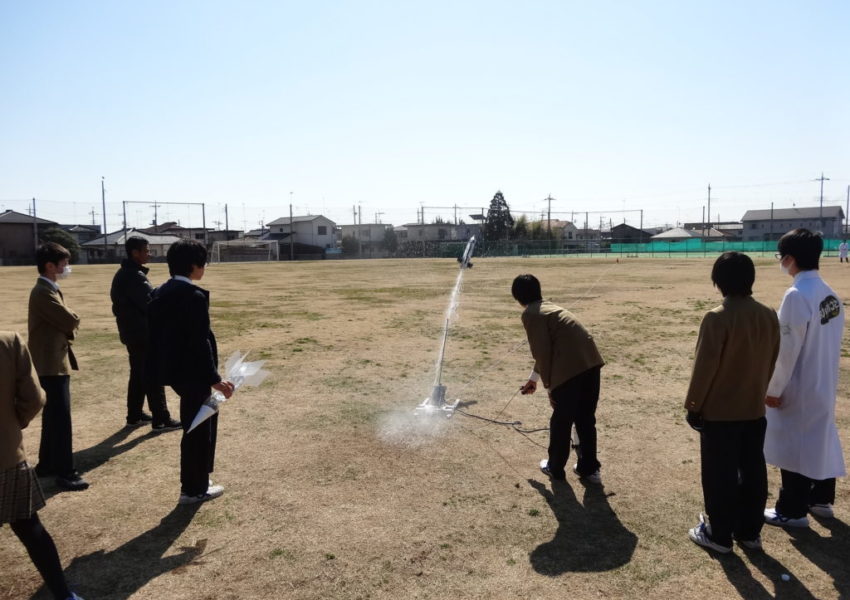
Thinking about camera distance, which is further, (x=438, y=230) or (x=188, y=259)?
(x=438, y=230)

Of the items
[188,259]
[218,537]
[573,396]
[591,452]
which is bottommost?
[218,537]

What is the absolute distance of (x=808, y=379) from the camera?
3.96 m

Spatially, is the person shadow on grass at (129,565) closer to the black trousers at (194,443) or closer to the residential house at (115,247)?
the black trousers at (194,443)

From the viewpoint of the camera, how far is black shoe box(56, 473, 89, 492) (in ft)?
16.0

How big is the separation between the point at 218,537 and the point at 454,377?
16.6ft

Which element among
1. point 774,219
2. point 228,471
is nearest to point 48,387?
point 228,471

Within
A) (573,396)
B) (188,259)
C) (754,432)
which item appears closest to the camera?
(754,432)

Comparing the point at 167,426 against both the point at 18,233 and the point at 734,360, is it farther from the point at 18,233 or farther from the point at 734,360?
the point at 18,233

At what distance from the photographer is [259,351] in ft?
35.9

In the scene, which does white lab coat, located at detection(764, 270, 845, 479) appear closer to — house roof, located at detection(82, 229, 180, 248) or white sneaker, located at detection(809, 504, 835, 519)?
white sneaker, located at detection(809, 504, 835, 519)

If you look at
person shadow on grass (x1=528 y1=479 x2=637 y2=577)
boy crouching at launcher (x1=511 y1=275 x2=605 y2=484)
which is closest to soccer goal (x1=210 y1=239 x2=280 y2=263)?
boy crouching at launcher (x1=511 y1=275 x2=605 y2=484)

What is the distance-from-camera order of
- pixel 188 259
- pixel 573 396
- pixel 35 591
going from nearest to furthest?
1. pixel 35 591
2. pixel 188 259
3. pixel 573 396

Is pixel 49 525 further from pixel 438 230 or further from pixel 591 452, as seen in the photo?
pixel 438 230

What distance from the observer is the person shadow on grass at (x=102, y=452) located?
502 cm
